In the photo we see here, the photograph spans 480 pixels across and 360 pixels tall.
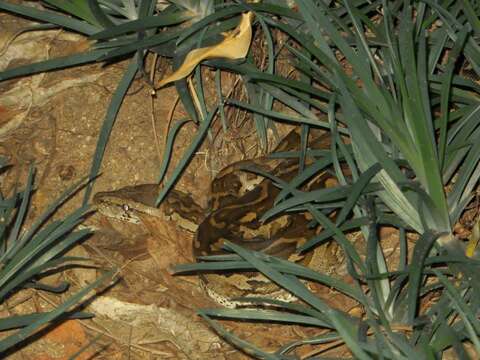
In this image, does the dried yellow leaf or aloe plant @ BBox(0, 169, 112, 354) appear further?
the dried yellow leaf

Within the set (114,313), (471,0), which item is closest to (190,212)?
(114,313)

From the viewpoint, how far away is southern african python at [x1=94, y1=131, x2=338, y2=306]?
4.58 m

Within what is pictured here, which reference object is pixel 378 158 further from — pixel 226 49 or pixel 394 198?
pixel 226 49

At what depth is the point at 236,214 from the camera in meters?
4.70

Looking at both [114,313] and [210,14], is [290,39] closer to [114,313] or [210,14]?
[210,14]

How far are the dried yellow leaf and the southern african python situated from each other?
71 cm

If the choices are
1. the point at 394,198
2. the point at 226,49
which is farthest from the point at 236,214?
the point at 394,198

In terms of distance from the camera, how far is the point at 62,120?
16.9ft

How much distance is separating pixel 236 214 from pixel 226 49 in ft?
3.01

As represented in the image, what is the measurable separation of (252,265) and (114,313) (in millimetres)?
1267

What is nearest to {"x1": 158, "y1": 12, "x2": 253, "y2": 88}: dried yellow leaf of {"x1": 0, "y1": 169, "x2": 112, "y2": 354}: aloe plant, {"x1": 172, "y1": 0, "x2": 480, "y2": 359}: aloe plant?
{"x1": 172, "y1": 0, "x2": 480, "y2": 359}: aloe plant

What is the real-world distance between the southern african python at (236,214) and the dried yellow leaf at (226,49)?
0.71 meters

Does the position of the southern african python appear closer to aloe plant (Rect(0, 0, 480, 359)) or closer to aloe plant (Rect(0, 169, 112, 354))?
aloe plant (Rect(0, 0, 480, 359))

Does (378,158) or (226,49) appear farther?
(226,49)
